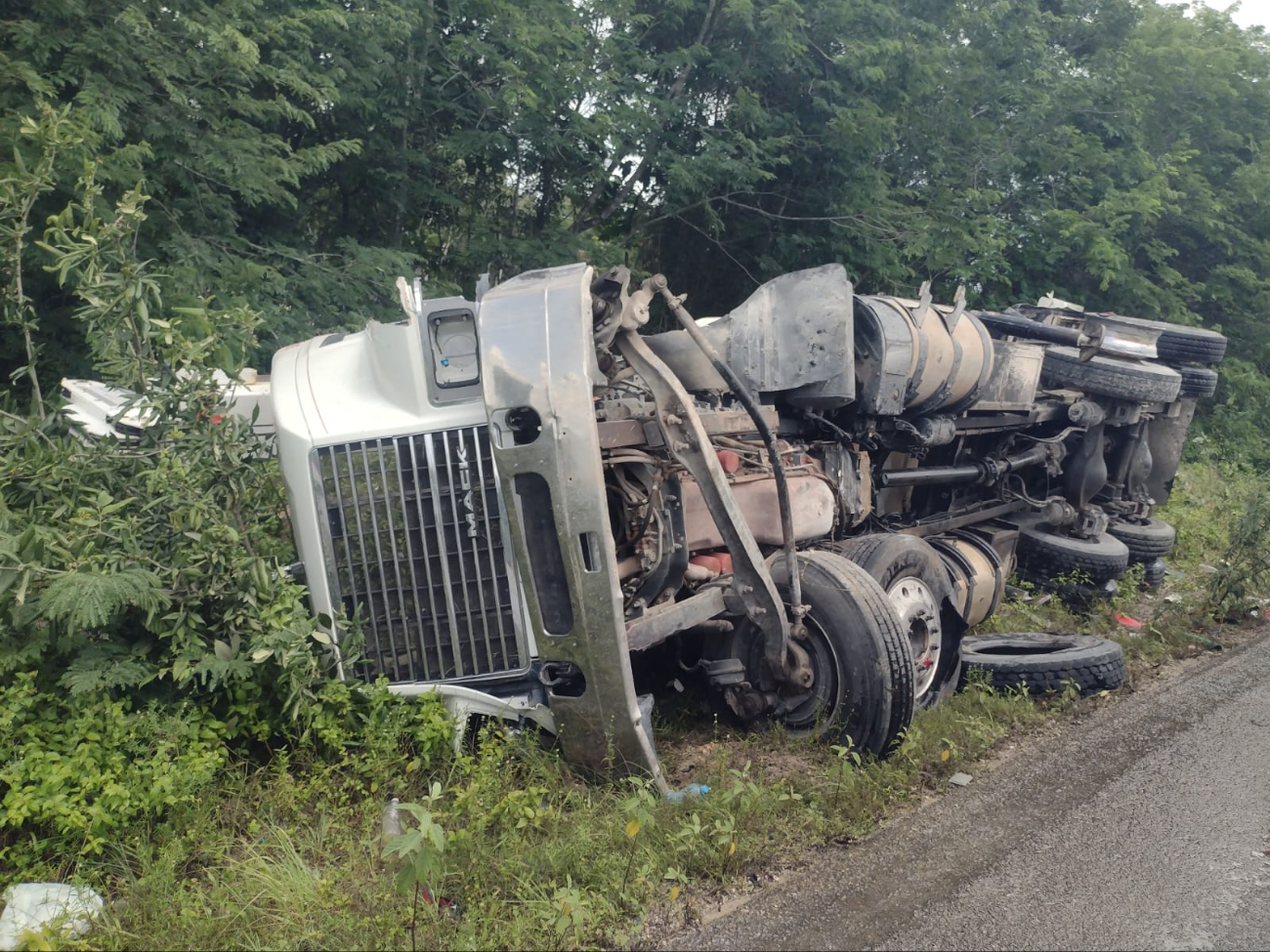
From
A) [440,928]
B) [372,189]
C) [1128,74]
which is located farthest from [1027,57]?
[440,928]

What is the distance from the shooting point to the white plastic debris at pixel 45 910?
115 inches

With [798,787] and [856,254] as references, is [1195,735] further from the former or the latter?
[856,254]

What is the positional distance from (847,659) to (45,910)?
279 cm

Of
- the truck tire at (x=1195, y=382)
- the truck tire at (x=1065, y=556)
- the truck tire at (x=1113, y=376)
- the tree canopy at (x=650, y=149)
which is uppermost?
the tree canopy at (x=650, y=149)

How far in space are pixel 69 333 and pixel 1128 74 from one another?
49.0 feet

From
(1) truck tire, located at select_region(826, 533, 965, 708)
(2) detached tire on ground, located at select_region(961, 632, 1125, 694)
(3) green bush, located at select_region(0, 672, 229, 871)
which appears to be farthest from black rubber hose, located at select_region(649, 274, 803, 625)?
(3) green bush, located at select_region(0, 672, 229, 871)

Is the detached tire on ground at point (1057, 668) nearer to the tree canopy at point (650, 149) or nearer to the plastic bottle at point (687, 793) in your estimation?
the plastic bottle at point (687, 793)

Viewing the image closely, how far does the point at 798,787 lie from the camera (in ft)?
12.6

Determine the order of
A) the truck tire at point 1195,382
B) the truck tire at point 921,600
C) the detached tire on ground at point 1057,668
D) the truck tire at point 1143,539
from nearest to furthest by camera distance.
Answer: the truck tire at point 921,600
the detached tire on ground at point 1057,668
the truck tire at point 1143,539
the truck tire at point 1195,382

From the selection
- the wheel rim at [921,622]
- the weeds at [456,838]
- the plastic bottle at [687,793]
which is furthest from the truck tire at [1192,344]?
the plastic bottle at [687,793]

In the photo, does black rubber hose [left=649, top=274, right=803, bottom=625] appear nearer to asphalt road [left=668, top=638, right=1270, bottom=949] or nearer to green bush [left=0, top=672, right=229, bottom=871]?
asphalt road [left=668, top=638, right=1270, bottom=949]

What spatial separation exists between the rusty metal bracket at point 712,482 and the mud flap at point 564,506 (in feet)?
1.23

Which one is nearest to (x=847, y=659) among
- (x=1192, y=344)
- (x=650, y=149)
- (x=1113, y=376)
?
(x=1113, y=376)

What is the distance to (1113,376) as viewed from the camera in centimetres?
746
